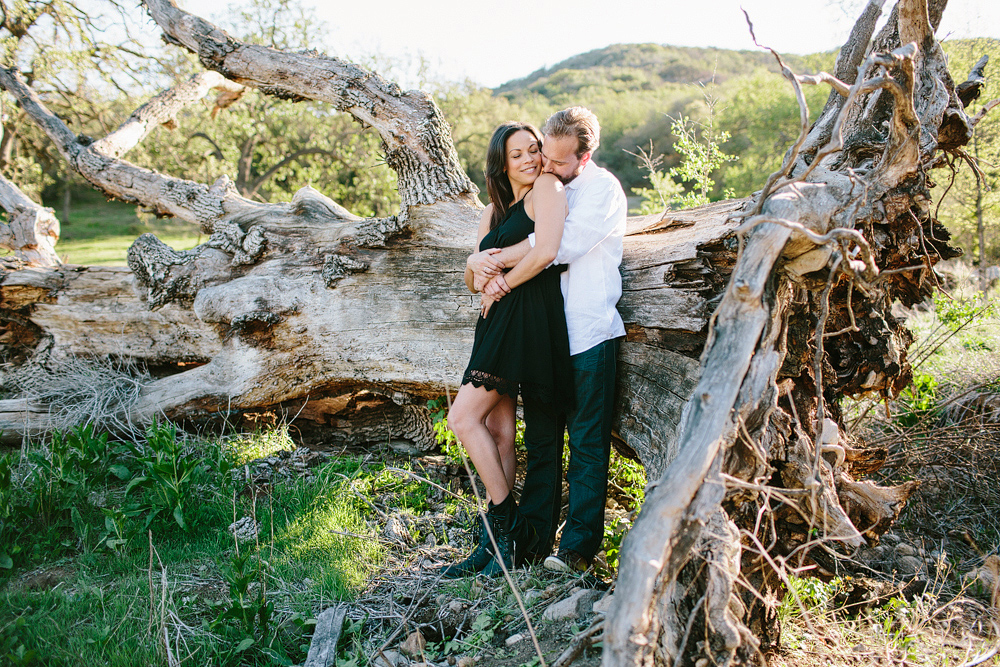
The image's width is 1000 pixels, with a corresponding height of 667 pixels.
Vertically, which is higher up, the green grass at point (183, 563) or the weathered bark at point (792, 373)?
the weathered bark at point (792, 373)

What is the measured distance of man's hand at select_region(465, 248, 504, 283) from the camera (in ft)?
10.8

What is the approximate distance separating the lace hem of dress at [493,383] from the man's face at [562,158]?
1169 mm

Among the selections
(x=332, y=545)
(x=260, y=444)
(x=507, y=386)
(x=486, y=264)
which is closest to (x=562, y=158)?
(x=486, y=264)

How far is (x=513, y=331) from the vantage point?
10.4 ft

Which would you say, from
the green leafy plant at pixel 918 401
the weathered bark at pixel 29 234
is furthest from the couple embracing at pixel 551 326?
the weathered bark at pixel 29 234

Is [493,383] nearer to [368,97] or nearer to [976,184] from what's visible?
[368,97]

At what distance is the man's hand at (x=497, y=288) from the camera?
3238 millimetres

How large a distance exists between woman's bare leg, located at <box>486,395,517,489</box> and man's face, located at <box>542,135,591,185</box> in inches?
52.4

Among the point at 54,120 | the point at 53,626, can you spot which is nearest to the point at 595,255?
the point at 53,626

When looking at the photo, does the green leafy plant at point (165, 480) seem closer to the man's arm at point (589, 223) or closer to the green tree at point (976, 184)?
the man's arm at point (589, 223)

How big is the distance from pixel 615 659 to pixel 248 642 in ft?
6.00

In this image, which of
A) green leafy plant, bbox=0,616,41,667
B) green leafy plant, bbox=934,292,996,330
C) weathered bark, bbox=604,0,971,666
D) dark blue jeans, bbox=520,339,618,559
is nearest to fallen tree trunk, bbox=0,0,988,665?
weathered bark, bbox=604,0,971,666

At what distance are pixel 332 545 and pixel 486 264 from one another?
1.95m

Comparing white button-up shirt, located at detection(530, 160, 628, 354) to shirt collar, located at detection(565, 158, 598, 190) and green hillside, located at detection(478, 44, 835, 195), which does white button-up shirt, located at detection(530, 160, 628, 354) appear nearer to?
shirt collar, located at detection(565, 158, 598, 190)
